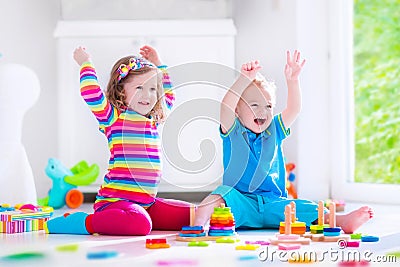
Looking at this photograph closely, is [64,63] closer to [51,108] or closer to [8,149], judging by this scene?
[51,108]

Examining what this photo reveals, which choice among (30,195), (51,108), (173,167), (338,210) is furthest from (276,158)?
(51,108)

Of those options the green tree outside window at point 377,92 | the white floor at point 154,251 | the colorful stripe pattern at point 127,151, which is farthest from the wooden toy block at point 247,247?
the green tree outside window at point 377,92

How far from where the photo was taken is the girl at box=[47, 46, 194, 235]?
1.96 meters

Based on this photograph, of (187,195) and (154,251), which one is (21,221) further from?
(187,195)

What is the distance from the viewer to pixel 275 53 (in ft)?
9.50

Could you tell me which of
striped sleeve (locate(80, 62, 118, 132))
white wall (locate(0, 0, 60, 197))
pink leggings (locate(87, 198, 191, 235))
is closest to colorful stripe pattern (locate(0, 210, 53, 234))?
pink leggings (locate(87, 198, 191, 235))

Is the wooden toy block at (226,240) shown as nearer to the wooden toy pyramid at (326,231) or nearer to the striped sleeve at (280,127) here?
the wooden toy pyramid at (326,231)

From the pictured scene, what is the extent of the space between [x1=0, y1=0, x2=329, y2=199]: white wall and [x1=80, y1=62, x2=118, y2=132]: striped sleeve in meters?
0.89

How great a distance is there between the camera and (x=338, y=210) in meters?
2.42

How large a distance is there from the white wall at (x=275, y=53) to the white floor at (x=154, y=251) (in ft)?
2.97

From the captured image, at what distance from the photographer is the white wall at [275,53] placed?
2.86m

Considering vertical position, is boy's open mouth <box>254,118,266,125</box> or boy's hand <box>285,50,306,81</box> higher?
boy's hand <box>285,50,306,81</box>

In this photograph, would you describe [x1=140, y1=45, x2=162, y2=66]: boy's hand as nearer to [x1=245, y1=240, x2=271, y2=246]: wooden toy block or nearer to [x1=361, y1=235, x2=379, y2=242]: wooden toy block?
[x1=245, y1=240, x2=271, y2=246]: wooden toy block

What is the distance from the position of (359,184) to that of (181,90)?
91 centimetres
